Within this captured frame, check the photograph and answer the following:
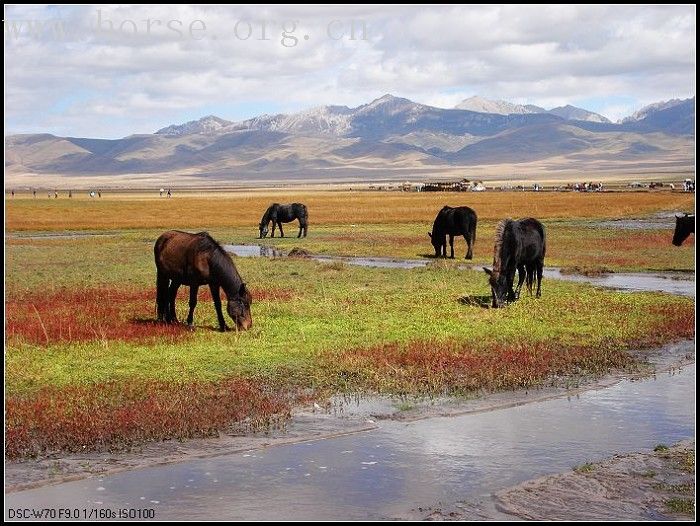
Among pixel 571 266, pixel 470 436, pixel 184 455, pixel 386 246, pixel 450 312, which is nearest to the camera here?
pixel 184 455

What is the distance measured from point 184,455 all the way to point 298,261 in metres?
24.6

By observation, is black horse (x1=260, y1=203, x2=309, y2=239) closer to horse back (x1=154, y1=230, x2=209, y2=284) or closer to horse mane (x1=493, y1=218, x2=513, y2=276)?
horse mane (x1=493, y1=218, x2=513, y2=276)

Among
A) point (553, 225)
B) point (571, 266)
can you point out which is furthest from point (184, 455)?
point (553, 225)

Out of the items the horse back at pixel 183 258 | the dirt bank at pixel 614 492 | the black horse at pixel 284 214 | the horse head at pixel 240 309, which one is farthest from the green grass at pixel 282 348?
the black horse at pixel 284 214

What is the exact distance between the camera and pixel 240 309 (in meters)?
18.3

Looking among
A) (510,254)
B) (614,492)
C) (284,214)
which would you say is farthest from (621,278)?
(284,214)

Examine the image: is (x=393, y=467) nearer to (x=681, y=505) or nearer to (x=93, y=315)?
(x=681, y=505)

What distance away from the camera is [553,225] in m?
54.7

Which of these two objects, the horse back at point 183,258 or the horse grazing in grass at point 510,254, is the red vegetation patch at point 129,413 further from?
the horse grazing in grass at point 510,254

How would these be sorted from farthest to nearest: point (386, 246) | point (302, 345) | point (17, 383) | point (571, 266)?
point (386, 246), point (571, 266), point (302, 345), point (17, 383)

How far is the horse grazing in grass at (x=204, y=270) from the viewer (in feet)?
59.2

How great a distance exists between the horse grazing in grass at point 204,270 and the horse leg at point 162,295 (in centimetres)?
2

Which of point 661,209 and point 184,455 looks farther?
point 661,209

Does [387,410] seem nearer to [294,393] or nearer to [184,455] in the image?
[294,393]
